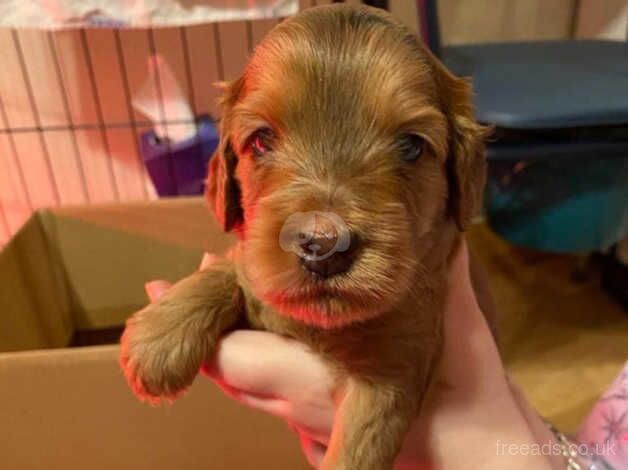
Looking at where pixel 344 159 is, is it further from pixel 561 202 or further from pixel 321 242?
pixel 561 202

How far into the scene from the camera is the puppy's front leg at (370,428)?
3.46 ft

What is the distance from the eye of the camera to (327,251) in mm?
864

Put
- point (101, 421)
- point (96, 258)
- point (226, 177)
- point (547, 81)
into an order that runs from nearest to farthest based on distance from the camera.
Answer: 1. point (226, 177)
2. point (101, 421)
3. point (547, 81)
4. point (96, 258)

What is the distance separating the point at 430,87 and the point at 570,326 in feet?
6.44

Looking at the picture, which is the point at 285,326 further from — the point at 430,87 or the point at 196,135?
the point at 196,135

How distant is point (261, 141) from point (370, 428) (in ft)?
1.65

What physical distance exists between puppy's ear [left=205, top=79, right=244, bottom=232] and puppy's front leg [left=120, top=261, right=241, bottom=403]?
132mm

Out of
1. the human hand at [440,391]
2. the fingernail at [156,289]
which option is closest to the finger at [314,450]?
the human hand at [440,391]

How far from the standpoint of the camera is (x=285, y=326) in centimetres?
120

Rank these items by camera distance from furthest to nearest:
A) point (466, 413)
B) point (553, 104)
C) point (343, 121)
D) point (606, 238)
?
point (606, 238), point (553, 104), point (466, 413), point (343, 121)

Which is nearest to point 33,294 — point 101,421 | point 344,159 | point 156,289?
point 101,421

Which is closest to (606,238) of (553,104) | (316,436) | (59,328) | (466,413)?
(553,104)

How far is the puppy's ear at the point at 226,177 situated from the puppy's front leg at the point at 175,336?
132mm

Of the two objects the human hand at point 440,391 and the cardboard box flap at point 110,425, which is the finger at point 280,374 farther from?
the cardboard box flap at point 110,425
